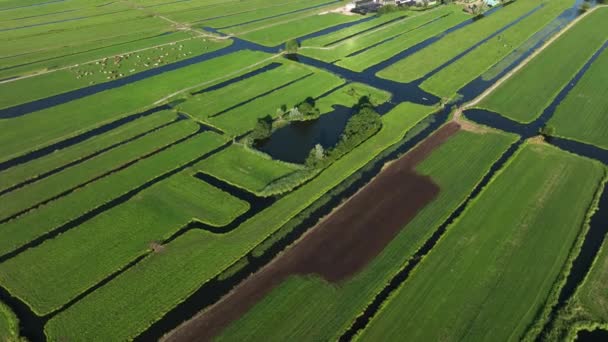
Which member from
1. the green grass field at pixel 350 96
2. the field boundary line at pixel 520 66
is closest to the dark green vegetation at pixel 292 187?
the green grass field at pixel 350 96

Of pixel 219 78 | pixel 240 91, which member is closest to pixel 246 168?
pixel 240 91

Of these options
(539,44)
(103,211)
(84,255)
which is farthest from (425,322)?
(539,44)

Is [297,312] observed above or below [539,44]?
below

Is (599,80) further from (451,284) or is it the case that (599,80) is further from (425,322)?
(425,322)

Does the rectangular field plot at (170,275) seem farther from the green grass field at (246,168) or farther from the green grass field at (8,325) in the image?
the green grass field at (246,168)

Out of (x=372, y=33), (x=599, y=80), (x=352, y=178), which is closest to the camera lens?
(x=352, y=178)
